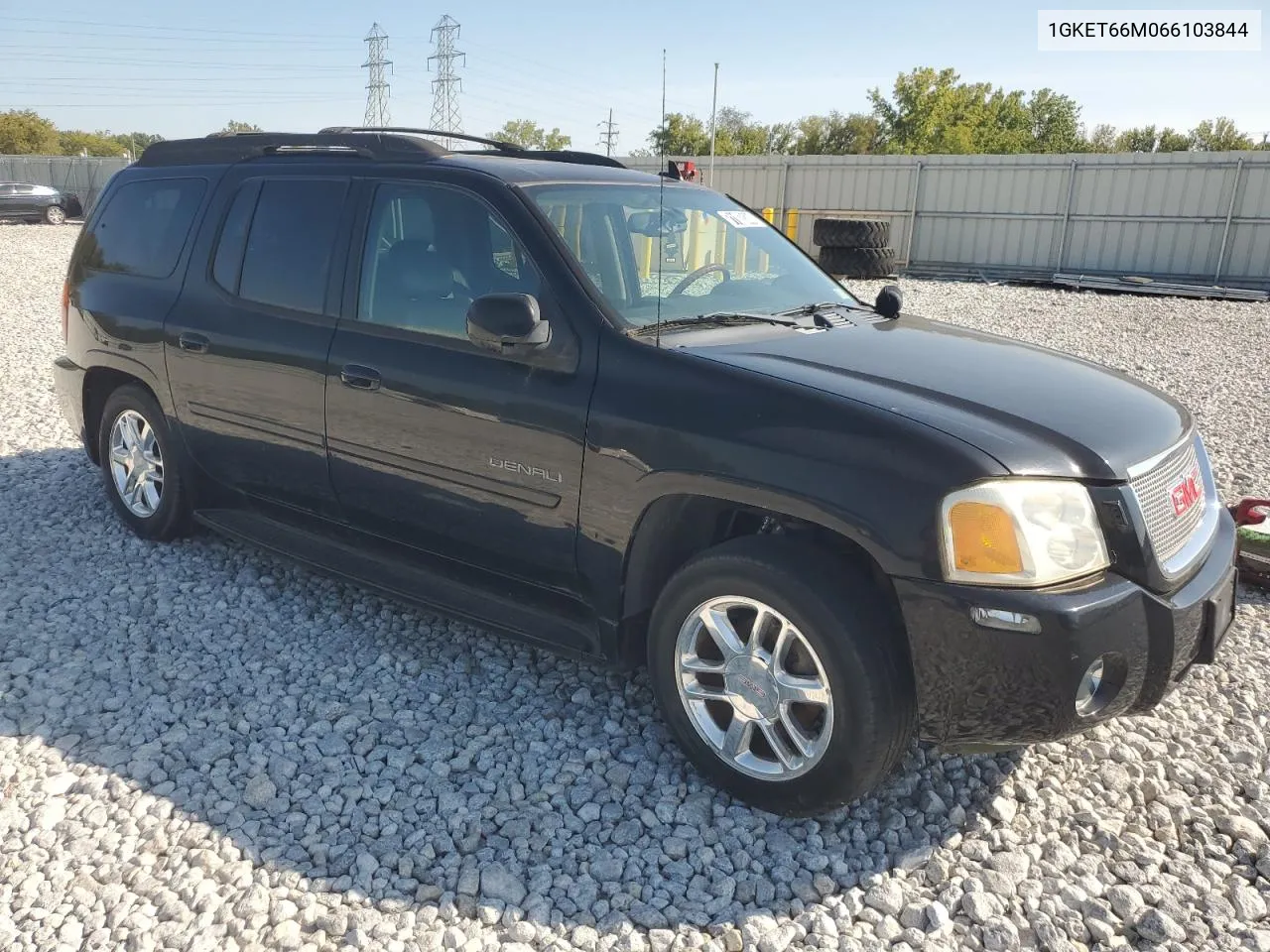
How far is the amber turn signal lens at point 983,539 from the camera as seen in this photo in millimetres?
2430

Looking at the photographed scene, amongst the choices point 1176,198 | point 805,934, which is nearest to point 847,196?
point 1176,198

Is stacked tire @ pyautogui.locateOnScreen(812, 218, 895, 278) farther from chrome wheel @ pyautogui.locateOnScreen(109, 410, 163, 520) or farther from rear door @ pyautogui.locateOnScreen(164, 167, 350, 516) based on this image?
rear door @ pyautogui.locateOnScreen(164, 167, 350, 516)

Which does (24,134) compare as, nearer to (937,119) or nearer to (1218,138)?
(937,119)

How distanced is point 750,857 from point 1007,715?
82 cm

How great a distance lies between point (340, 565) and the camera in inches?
151

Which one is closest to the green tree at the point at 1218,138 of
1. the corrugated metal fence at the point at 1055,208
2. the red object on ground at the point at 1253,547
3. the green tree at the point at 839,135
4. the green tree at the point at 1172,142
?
the green tree at the point at 1172,142

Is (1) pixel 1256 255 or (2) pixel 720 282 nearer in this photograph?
(2) pixel 720 282

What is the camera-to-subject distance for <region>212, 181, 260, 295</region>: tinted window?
423cm

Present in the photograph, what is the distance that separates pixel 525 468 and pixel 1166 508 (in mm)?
1937

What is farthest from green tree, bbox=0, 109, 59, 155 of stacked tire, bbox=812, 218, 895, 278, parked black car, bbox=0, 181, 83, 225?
stacked tire, bbox=812, 218, 895, 278

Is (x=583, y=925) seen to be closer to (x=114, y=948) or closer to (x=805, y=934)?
(x=805, y=934)

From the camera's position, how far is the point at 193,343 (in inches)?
170

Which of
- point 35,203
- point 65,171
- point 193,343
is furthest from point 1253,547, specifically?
point 65,171

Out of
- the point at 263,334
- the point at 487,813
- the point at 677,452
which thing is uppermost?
the point at 263,334
